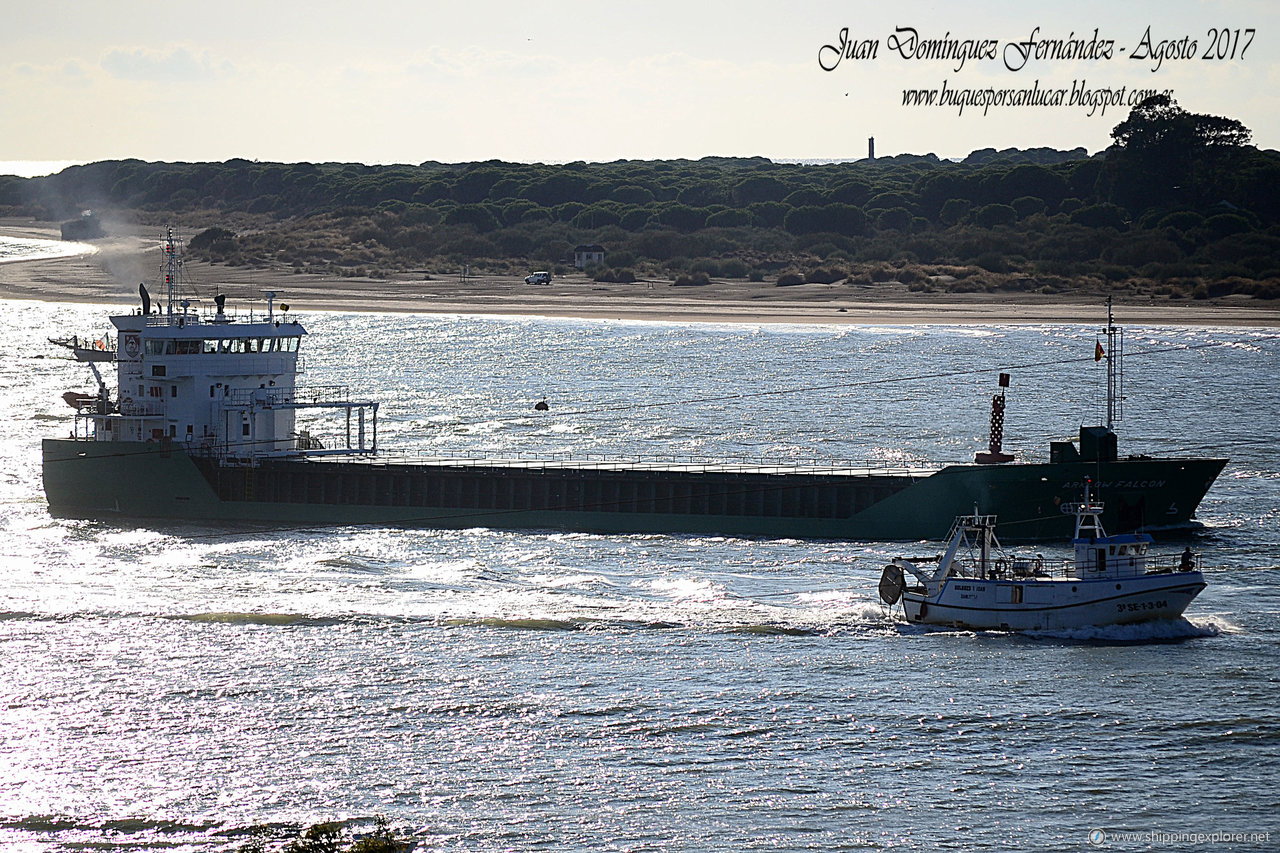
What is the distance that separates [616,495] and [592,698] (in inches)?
915

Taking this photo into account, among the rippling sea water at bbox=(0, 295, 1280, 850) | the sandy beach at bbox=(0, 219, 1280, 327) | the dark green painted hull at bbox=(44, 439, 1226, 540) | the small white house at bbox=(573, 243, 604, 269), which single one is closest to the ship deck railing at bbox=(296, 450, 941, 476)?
the dark green painted hull at bbox=(44, 439, 1226, 540)

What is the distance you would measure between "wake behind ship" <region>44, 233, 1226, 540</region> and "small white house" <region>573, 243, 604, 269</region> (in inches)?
5079

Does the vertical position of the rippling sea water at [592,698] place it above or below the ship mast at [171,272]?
below

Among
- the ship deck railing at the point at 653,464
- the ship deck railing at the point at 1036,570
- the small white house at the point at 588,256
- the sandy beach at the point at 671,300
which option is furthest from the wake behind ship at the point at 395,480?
the small white house at the point at 588,256

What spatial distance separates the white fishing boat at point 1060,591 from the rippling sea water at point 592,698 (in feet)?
2.84

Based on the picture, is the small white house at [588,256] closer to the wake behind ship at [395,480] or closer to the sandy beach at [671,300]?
the sandy beach at [671,300]

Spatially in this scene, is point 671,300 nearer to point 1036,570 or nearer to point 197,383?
point 197,383

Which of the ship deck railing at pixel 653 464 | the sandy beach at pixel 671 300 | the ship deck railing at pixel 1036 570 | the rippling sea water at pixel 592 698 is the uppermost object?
the sandy beach at pixel 671 300

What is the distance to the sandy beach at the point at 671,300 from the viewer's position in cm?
15025

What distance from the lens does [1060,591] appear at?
46.6 meters

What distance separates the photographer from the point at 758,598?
50000 millimetres

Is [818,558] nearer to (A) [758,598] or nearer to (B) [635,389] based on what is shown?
(A) [758,598]

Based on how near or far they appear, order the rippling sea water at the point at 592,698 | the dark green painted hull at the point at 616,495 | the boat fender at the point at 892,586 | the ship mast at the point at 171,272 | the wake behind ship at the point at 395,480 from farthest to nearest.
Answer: the ship mast at the point at 171,272 < the wake behind ship at the point at 395,480 < the dark green painted hull at the point at 616,495 < the boat fender at the point at 892,586 < the rippling sea water at the point at 592,698

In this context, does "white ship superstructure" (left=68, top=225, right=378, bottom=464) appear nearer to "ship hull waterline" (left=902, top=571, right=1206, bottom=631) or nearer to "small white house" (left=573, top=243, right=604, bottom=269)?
"ship hull waterline" (left=902, top=571, right=1206, bottom=631)
